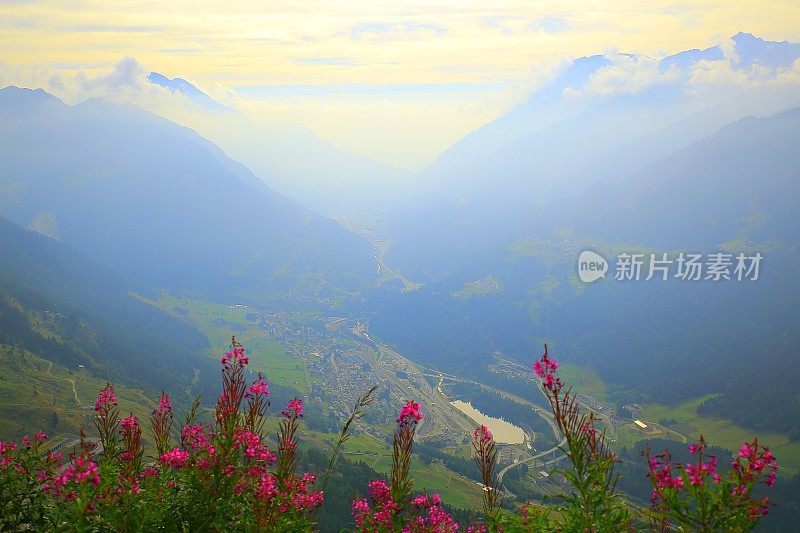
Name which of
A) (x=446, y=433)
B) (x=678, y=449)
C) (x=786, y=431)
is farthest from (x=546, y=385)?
(x=786, y=431)

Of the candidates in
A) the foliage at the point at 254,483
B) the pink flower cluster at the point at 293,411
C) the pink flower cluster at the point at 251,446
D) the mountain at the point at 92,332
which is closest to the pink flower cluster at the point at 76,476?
the foliage at the point at 254,483

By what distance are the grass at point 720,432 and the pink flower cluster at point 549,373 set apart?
10758cm

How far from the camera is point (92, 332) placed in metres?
154

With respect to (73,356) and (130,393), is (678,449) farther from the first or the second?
(73,356)

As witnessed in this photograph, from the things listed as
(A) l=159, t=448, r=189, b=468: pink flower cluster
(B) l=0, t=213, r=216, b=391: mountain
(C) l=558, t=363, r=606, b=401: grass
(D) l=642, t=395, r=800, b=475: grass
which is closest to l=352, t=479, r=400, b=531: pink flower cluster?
(A) l=159, t=448, r=189, b=468: pink flower cluster

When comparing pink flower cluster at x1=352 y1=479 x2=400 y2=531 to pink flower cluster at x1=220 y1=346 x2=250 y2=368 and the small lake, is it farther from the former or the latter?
the small lake

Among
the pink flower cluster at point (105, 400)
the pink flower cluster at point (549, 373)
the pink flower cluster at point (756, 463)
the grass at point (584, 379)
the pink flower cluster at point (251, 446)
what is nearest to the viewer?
the pink flower cluster at point (756, 463)

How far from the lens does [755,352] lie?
6063 inches

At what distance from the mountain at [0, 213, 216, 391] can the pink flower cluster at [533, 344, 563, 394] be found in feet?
437

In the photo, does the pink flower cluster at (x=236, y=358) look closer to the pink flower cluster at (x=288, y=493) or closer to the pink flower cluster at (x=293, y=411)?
the pink flower cluster at (x=293, y=411)

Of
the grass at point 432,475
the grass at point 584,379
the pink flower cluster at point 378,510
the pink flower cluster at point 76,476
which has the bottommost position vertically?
the grass at point 432,475

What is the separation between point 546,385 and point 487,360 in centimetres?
17694

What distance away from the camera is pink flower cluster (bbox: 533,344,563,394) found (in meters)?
7.01

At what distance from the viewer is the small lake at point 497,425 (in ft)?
393
